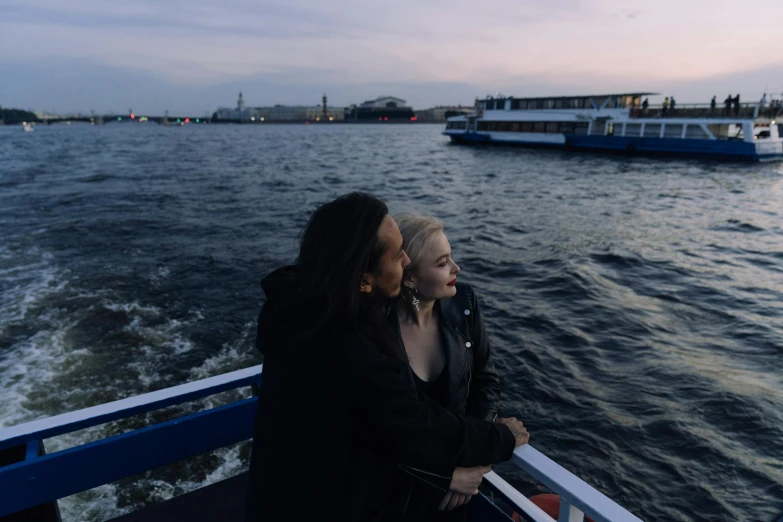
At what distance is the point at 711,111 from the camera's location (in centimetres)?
3575

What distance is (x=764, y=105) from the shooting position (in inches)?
1335

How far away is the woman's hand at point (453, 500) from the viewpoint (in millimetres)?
1807

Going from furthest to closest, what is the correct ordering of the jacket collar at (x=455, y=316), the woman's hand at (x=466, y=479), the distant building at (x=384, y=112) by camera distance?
the distant building at (x=384, y=112) < the jacket collar at (x=455, y=316) < the woman's hand at (x=466, y=479)

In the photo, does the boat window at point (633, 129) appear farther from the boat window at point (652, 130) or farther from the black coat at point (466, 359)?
the black coat at point (466, 359)

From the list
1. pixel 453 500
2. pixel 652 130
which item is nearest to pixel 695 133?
pixel 652 130

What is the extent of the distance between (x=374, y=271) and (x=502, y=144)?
47179 mm

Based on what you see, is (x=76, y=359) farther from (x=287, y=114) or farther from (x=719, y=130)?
(x=287, y=114)

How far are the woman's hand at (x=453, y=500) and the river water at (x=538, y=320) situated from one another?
3.23ft

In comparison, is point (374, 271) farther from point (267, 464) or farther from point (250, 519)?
point (250, 519)

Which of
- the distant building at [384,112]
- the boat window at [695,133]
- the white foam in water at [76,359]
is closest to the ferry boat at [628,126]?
the boat window at [695,133]

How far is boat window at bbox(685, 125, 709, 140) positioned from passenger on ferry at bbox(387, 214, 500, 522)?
38.5 m

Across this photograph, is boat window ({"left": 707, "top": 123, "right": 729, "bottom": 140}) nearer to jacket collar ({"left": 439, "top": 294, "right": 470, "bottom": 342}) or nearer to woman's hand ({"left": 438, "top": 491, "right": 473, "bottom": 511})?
jacket collar ({"left": 439, "top": 294, "right": 470, "bottom": 342})

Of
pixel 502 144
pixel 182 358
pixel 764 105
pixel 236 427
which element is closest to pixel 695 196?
pixel 764 105

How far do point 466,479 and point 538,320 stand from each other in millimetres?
7352
